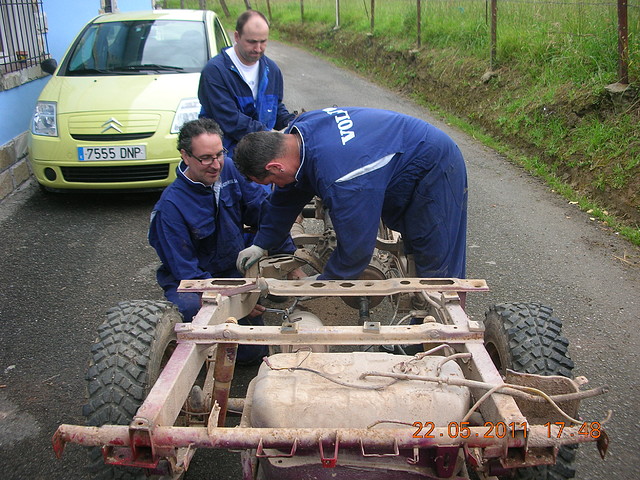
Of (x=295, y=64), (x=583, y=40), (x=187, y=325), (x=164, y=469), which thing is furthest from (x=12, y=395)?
(x=295, y=64)

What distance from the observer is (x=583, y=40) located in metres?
8.31

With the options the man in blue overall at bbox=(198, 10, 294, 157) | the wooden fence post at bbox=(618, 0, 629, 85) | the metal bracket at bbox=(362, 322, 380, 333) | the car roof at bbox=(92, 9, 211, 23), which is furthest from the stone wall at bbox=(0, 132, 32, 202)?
the wooden fence post at bbox=(618, 0, 629, 85)

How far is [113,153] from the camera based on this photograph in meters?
6.31

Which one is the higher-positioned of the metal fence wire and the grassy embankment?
the metal fence wire

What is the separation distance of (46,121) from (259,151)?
4304 mm

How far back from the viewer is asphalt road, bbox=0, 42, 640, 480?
3.29m

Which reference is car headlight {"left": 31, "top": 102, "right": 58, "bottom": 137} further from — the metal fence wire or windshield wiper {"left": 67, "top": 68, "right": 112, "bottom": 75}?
the metal fence wire

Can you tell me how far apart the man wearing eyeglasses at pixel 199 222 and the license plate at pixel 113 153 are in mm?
2608

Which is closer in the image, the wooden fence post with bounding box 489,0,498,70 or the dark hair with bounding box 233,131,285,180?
the dark hair with bounding box 233,131,285,180

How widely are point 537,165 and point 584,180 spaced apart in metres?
0.88

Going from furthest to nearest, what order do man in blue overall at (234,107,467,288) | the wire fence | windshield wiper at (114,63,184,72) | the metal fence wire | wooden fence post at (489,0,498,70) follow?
wooden fence post at (489,0,498,70)
the metal fence wire
the wire fence
windshield wiper at (114,63,184,72)
man in blue overall at (234,107,467,288)

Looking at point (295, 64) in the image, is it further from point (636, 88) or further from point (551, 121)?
point (636, 88)

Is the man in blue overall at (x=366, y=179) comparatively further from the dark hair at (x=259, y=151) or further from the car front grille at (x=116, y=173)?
the car front grille at (x=116, y=173)

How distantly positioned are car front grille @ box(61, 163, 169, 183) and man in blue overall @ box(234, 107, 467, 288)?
310cm
